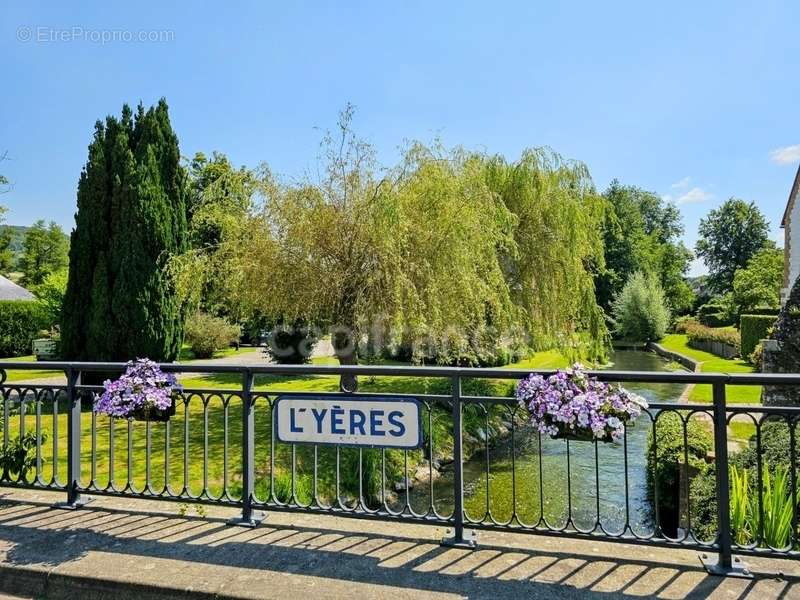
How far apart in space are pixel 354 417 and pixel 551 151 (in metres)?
12.8

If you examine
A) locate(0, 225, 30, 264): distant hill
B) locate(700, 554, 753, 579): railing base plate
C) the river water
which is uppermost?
locate(0, 225, 30, 264): distant hill

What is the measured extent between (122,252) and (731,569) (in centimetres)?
1163

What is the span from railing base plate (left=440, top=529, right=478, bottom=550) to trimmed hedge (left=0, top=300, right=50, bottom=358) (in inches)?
1013

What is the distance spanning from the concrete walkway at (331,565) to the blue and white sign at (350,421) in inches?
25.1

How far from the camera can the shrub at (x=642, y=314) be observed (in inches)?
1452

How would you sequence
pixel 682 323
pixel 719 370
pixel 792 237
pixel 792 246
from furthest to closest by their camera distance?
pixel 682 323 < pixel 792 237 < pixel 792 246 < pixel 719 370

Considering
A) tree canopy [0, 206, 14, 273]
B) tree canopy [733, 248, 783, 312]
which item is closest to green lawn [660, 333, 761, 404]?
tree canopy [733, 248, 783, 312]

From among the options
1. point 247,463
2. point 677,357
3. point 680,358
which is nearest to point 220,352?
point 680,358

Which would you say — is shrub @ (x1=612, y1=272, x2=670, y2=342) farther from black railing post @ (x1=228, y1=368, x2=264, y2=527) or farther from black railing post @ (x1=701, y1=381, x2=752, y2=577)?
black railing post @ (x1=228, y1=368, x2=264, y2=527)

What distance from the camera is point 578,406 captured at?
3.03 metres

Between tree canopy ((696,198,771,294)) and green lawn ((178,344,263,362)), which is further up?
tree canopy ((696,198,771,294))

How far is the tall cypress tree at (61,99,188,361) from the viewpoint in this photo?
11.2 metres

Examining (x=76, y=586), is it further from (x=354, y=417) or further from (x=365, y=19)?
(x=365, y=19)

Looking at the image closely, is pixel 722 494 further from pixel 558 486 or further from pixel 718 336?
pixel 718 336
